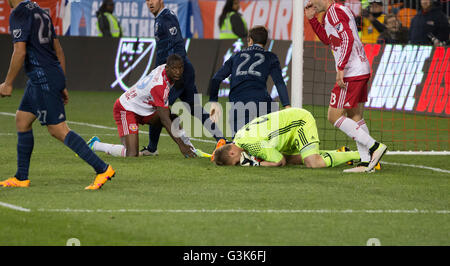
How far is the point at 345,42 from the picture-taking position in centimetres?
975

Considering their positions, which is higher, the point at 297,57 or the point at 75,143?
the point at 297,57

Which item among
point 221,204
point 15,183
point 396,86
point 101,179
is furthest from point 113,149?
point 396,86

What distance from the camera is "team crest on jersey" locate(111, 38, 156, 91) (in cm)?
2114

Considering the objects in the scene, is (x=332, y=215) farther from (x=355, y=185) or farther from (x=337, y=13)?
(x=337, y=13)

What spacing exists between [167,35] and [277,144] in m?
2.43

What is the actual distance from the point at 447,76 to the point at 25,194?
944 centimetres

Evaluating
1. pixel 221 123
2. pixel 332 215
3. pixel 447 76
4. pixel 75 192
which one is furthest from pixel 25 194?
pixel 447 76

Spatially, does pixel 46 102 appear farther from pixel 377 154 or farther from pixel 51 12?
pixel 51 12

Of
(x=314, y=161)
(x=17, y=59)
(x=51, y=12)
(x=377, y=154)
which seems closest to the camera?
(x=17, y=59)

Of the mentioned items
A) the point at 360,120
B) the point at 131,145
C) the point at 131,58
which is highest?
the point at 360,120

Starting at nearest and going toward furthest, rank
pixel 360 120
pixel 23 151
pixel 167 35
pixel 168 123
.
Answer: pixel 23 151
pixel 360 120
pixel 168 123
pixel 167 35

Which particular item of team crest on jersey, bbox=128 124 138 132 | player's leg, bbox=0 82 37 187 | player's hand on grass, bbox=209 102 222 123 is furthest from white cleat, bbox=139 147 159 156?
player's leg, bbox=0 82 37 187

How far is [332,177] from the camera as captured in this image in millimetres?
9492

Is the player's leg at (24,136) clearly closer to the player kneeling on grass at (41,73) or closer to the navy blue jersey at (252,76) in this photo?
the player kneeling on grass at (41,73)
